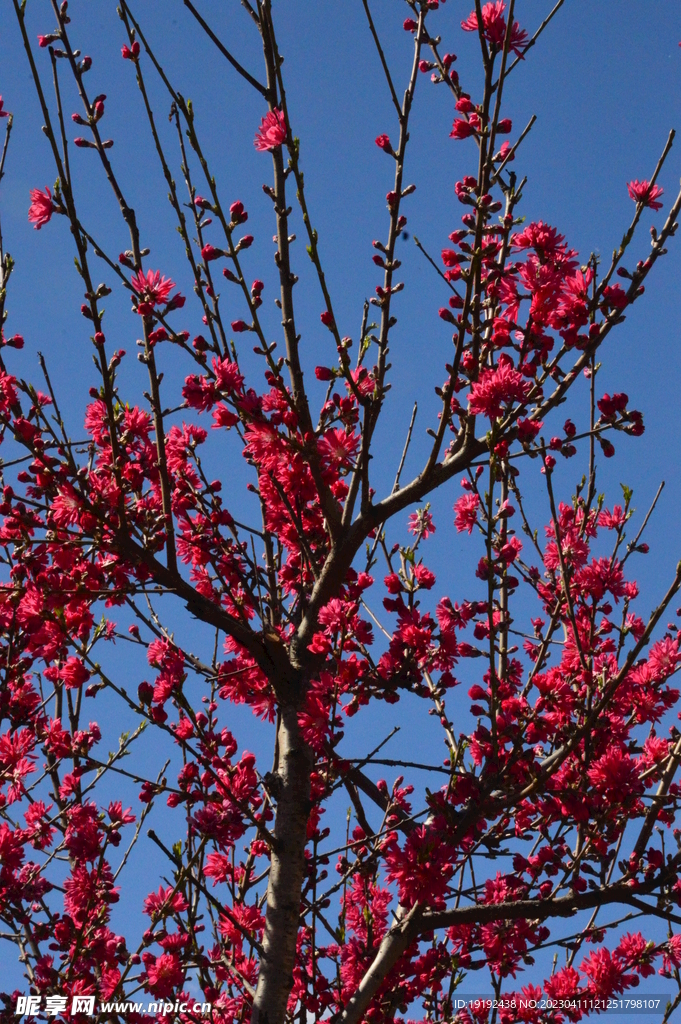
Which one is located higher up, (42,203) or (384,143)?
(384,143)

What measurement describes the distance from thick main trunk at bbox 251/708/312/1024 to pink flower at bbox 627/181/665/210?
258cm

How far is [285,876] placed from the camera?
11.7 feet

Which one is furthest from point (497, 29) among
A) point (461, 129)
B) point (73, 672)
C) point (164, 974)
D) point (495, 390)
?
point (164, 974)

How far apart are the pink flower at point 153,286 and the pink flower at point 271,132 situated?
650 mm

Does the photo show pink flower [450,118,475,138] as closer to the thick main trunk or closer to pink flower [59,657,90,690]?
the thick main trunk

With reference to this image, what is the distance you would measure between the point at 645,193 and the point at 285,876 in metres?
3.13

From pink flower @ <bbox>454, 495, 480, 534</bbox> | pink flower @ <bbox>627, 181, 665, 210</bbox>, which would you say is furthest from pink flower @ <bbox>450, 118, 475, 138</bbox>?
pink flower @ <bbox>454, 495, 480, 534</bbox>

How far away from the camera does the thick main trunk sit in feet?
11.1

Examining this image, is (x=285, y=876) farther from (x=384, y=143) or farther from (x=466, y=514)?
(x=384, y=143)

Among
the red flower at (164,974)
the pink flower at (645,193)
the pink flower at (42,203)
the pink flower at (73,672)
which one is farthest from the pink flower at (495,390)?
the red flower at (164,974)

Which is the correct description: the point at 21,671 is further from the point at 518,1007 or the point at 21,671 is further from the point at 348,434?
the point at 518,1007

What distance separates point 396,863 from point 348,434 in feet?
5.74

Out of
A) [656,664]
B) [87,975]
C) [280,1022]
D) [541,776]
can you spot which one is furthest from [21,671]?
[656,664]

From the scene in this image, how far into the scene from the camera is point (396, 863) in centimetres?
332
